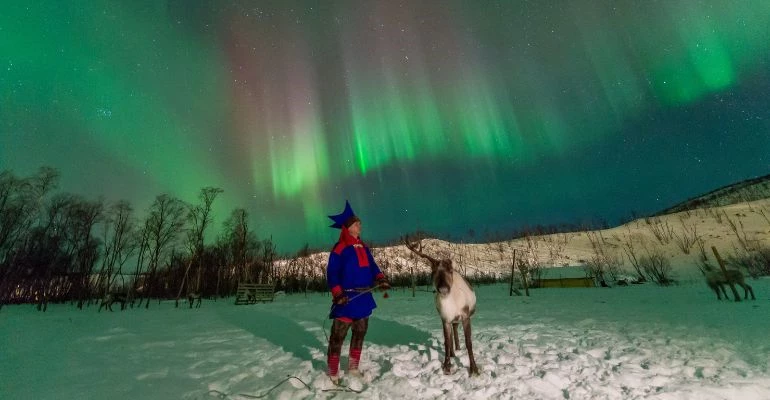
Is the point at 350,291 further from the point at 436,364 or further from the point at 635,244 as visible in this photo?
the point at 635,244

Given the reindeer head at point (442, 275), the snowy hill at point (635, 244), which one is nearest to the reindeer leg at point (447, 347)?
the reindeer head at point (442, 275)

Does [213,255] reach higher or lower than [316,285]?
higher

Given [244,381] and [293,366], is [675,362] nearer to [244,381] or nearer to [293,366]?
[293,366]

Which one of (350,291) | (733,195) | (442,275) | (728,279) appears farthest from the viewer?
(733,195)

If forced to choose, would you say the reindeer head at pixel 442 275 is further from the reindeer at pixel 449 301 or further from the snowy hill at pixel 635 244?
the snowy hill at pixel 635 244

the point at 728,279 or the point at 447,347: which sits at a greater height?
the point at 447,347

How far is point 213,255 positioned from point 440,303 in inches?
2322

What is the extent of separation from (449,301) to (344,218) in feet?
7.07

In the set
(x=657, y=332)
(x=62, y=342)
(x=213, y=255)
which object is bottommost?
(x=657, y=332)

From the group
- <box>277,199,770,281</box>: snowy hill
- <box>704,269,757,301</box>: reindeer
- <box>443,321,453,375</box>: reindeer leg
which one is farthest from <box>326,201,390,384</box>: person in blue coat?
<box>277,199,770,281</box>: snowy hill

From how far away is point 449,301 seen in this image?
509cm

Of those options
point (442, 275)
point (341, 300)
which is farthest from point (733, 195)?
point (341, 300)

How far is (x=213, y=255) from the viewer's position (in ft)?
182

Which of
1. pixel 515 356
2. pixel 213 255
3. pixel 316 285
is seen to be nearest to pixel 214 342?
pixel 515 356
